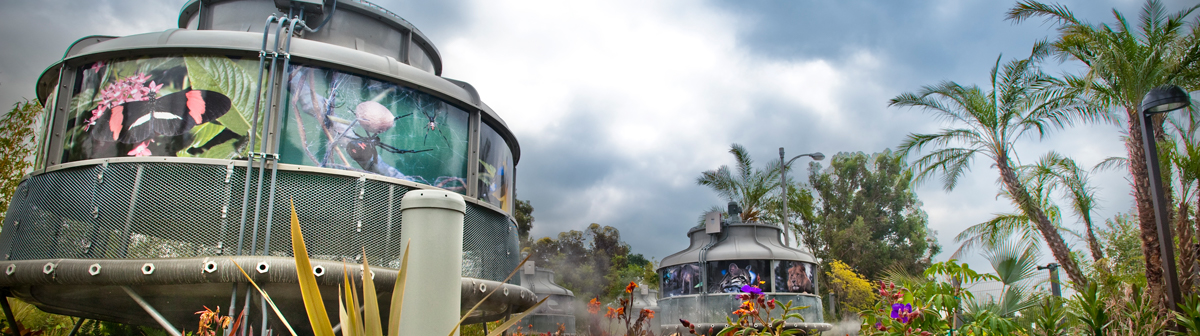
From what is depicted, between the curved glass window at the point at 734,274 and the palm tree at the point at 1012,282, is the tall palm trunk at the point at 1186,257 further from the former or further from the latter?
the curved glass window at the point at 734,274

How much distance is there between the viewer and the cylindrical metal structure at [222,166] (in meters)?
6.77

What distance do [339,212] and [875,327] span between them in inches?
207

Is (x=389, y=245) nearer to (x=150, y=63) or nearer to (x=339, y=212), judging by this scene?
(x=339, y=212)

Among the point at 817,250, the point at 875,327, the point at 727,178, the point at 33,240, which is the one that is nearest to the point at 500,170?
the point at 33,240

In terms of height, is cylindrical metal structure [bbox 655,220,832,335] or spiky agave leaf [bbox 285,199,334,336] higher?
cylindrical metal structure [bbox 655,220,832,335]

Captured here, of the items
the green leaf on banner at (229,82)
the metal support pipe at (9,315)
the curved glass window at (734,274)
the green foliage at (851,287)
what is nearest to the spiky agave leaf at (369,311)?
the green leaf on banner at (229,82)

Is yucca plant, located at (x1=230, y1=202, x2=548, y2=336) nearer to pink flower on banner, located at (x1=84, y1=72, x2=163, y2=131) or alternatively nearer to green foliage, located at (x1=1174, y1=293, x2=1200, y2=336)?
pink flower on banner, located at (x1=84, y1=72, x2=163, y2=131)

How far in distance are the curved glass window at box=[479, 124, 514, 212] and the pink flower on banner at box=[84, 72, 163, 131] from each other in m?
3.71

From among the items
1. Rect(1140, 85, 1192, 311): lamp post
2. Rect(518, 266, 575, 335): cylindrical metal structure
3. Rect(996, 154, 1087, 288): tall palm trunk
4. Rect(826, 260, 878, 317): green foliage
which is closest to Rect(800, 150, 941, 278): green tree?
Rect(826, 260, 878, 317): green foliage

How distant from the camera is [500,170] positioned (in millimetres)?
10039

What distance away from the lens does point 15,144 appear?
16.4 meters

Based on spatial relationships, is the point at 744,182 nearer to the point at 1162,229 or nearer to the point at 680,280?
the point at 680,280

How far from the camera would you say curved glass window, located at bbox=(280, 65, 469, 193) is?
7590mm

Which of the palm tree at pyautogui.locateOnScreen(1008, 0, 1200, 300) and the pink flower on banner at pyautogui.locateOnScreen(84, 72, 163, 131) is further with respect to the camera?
the palm tree at pyautogui.locateOnScreen(1008, 0, 1200, 300)
